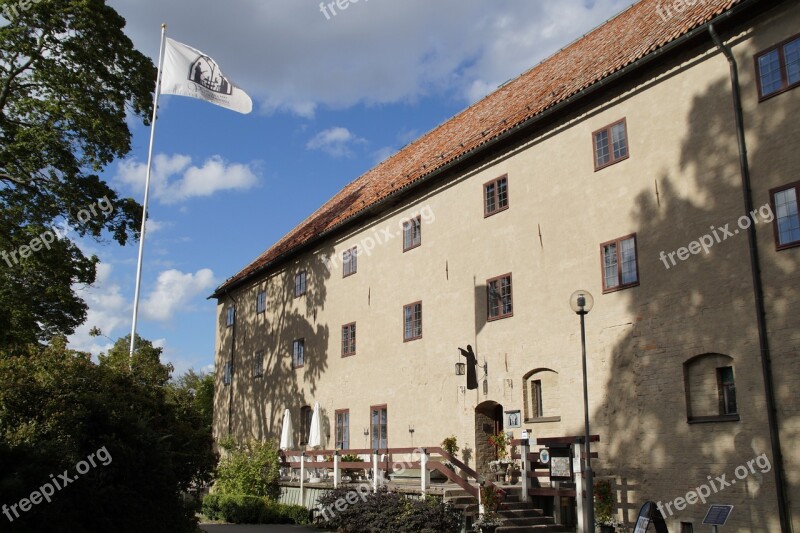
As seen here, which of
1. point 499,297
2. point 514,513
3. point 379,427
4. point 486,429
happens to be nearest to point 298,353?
point 379,427

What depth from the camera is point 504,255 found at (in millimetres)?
20547

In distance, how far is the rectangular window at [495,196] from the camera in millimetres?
20984

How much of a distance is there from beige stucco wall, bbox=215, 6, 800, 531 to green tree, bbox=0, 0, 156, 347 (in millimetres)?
9619

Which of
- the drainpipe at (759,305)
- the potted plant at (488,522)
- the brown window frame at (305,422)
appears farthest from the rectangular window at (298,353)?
the drainpipe at (759,305)

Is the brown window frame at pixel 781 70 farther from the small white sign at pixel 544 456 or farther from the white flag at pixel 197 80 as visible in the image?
the white flag at pixel 197 80

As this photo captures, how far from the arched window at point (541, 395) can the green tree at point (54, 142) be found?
40.4 feet

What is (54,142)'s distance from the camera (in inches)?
798

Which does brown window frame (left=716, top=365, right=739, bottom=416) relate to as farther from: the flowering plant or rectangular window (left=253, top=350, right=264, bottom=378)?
rectangular window (left=253, top=350, right=264, bottom=378)

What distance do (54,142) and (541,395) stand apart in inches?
565

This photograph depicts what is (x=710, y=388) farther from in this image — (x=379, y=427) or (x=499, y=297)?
(x=379, y=427)

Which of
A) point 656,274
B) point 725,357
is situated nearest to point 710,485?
point 725,357

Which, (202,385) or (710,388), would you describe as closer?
→ (710,388)

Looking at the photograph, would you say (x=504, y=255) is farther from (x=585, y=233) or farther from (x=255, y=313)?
(x=255, y=313)

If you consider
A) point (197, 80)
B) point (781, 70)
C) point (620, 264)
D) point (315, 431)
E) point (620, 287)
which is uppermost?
point (197, 80)
